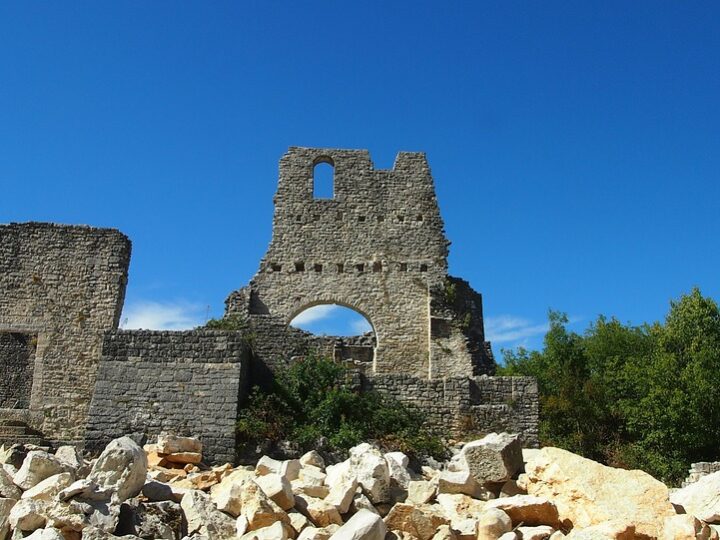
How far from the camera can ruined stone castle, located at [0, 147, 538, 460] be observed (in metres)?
12.0

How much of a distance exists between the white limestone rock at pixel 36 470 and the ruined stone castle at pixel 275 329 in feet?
10.7

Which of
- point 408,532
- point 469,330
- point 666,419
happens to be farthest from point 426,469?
point 666,419

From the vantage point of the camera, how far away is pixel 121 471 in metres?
8.06

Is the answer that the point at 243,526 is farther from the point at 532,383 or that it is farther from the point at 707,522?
the point at 532,383

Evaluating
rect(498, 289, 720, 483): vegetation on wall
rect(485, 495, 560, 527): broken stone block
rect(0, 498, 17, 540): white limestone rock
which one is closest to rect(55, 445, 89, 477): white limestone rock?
rect(0, 498, 17, 540): white limestone rock

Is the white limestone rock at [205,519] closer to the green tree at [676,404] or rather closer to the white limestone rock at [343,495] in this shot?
the white limestone rock at [343,495]

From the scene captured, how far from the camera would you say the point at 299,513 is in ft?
25.9

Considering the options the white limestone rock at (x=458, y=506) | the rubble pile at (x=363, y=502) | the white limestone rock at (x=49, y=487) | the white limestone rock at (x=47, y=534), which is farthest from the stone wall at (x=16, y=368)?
the white limestone rock at (x=458, y=506)

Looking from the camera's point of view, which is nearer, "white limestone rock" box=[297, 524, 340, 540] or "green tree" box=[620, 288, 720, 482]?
"white limestone rock" box=[297, 524, 340, 540]

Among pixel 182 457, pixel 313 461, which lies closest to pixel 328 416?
pixel 313 461

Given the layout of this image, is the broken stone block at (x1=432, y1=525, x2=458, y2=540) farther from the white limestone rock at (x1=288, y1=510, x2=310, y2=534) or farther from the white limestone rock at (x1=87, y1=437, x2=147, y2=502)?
the white limestone rock at (x1=87, y1=437, x2=147, y2=502)

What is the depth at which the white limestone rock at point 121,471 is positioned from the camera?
313 inches

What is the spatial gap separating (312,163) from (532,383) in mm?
9347

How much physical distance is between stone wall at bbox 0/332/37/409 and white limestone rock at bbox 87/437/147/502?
26.8 feet
